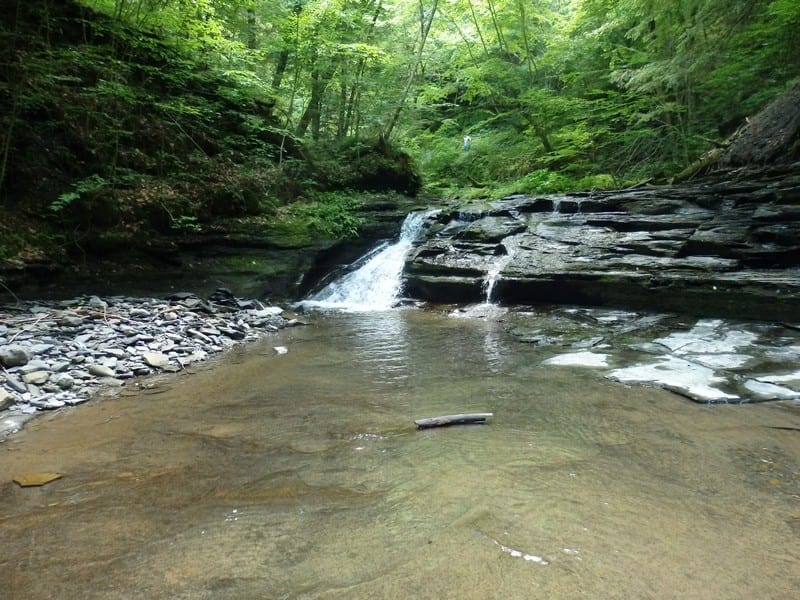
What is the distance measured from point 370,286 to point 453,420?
24.3 ft

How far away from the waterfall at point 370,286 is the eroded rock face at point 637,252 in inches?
18.8

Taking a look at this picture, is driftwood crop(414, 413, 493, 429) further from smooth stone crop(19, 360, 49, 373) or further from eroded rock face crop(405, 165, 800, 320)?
eroded rock face crop(405, 165, 800, 320)

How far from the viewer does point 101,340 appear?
239 inches

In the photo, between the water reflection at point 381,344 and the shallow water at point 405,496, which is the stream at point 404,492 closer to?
the shallow water at point 405,496

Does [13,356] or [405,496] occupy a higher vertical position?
[405,496]

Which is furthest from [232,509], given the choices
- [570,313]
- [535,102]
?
[535,102]

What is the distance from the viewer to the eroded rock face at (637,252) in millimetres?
7383

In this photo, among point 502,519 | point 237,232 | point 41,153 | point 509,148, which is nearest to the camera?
point 502,519

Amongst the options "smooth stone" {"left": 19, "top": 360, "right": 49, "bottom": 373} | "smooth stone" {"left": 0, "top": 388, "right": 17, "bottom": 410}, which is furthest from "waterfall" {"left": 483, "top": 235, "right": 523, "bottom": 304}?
"smooth stone" {"left": 0, "top": 388, "right": 17, "bottom": 410}

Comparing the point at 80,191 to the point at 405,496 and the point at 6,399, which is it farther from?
the point at 405,496

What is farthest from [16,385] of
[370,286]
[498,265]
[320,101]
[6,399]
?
[320,101]

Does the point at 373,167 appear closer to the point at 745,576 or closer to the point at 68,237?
the point at 68,237

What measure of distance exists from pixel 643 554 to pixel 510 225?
32.4ft

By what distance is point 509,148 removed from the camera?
1927 centimetres
